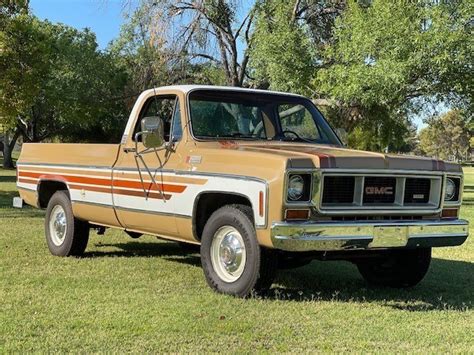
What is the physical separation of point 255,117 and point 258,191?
1797 mm

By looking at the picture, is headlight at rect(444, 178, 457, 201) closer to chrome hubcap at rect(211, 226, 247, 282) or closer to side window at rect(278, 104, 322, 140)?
side window at rect(278, 104, 322, 140)

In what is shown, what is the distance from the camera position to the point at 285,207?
5.49m

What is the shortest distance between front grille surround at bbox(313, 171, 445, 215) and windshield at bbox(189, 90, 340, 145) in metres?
1.40

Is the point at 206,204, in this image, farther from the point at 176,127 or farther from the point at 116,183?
the point at 116,183

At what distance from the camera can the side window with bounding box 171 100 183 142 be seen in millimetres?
6811

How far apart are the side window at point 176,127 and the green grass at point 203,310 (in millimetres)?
1492

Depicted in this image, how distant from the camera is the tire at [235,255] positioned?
583cm

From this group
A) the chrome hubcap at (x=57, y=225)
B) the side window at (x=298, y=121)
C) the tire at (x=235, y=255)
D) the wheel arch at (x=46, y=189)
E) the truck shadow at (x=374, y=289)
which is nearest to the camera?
the tire at (x=235, y=255)

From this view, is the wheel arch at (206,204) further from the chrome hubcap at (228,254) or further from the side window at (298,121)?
the side window at (298,121)

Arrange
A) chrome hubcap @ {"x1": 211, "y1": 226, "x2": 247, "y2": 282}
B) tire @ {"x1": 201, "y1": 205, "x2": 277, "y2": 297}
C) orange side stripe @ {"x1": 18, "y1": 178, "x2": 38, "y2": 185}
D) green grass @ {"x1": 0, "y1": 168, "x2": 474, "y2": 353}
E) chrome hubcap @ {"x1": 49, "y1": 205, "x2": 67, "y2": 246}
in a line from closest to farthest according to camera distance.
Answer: green grass @ {"x1": 0, "y1": 168, "x2": 474, "y2": 353}, tire @ {"x1": 201, "y1": 205, "x2": 277, "y2": 297}, chrome hubcap @ {"x1": 211, "y1": 226, "x2": 247, "y2": 282}, chrome hubcap @ {"x1": 49, "y1": 205, "x2": 67, "y2": 246}, orange side stripe @ {"x1": 18, "y1": 178, "x2": 38, "y2": 185}

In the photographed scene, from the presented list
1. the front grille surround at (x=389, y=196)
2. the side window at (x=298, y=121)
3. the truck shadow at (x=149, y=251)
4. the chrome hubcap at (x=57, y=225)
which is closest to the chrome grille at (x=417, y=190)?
the front grille surround at (x=389, y=196)

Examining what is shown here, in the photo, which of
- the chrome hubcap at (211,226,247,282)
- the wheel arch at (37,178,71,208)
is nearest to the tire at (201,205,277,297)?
the chrome hubcap at (211,226,247,282)

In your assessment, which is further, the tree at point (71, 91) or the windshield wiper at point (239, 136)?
the tree at point (71, 91)

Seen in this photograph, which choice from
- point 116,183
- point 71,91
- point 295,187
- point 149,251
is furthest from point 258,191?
point 71,91
